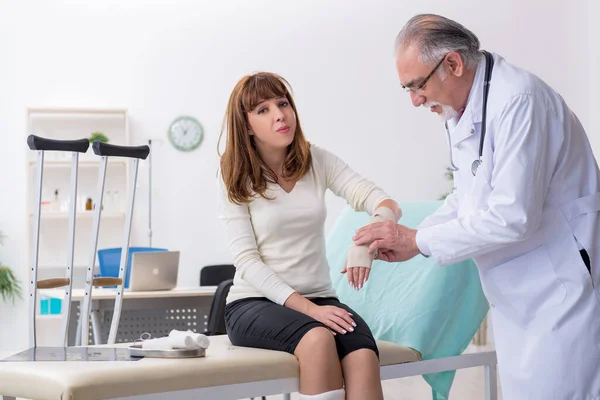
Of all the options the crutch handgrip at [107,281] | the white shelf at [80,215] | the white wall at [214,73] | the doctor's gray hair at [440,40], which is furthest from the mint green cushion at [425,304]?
the white wall at [214,73]

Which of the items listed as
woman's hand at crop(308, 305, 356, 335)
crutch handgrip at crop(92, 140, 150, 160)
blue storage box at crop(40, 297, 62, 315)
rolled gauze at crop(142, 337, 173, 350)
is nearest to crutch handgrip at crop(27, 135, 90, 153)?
crutch handgrip at crop(92, 140, 150, 160)

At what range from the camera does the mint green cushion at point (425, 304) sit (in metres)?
2.50

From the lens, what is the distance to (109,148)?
8.26 feet

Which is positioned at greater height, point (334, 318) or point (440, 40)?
point (440, 40)

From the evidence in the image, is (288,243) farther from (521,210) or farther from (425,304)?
(521,210)

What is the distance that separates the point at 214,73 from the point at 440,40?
488 cm

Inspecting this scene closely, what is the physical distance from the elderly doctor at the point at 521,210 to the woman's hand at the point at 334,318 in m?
0.37

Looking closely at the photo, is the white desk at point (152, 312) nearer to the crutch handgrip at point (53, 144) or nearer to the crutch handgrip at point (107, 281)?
the crutch handgrip at point (107, 281)

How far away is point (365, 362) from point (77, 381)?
703 millimetres

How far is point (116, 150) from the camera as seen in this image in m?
2.54

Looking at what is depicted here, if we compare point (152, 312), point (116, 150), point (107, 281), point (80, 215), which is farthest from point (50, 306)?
point (116, 150)

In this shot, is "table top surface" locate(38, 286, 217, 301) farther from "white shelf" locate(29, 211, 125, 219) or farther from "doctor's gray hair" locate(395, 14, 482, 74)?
"doctor's gray hair" locate(395, 14, 482, 74)

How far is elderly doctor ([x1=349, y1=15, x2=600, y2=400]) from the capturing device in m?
1.65

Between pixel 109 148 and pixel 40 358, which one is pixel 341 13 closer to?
pixel 109 148
